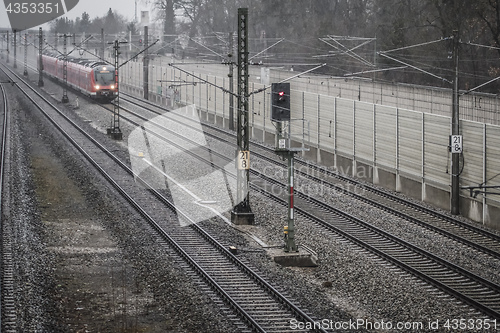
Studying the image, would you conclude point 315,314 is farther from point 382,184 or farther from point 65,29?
point 65,29

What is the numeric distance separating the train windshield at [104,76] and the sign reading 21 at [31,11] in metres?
14.4

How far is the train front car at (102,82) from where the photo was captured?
53375 millimetres

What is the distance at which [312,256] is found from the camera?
18.7 metres

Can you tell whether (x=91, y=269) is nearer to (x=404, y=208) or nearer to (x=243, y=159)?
(x=243, y=159)

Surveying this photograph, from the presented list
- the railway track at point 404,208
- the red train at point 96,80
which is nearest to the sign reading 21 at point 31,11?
the red train at point 96,80

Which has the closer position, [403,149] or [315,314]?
[315,314]

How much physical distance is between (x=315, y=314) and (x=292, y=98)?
2440 cm

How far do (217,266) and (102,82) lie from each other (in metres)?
37.9

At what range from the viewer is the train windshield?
53375 mm

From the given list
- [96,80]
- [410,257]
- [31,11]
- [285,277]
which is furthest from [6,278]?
[31,11]

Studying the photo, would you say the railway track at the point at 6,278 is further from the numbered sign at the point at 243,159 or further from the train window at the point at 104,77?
the train window at the point at 104,77

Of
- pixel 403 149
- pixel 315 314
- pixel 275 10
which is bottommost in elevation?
pixel 315 314

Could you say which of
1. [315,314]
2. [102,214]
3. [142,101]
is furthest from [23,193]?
[142,101]

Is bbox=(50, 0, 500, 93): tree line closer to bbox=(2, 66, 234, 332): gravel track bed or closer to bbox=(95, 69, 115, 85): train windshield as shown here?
bbox=(95, 69, 115, 85): train windshield
